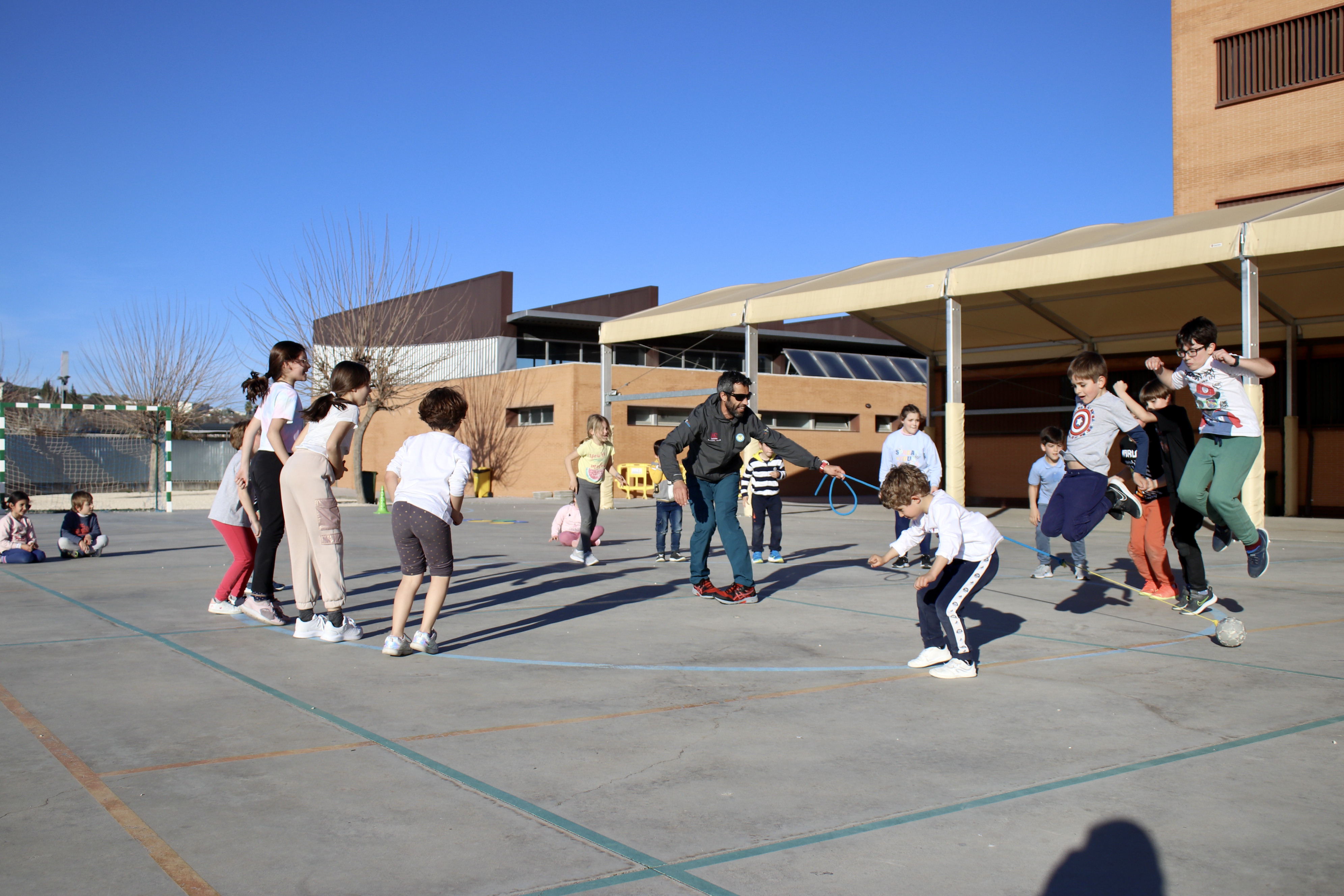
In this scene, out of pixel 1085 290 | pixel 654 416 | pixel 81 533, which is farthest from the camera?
pixel 654 416

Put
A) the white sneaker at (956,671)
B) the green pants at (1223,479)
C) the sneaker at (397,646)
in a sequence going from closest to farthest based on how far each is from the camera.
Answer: the white sneaker at (956,671), the sneaker at (397,646), the green pants at (1223,479)

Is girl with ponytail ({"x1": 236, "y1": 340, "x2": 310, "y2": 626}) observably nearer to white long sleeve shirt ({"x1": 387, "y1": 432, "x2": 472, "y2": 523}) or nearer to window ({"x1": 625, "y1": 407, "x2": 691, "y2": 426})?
white long sleeve shirt ({"x1": 387, "y1": 432, "x2": 472, "y2": 523})

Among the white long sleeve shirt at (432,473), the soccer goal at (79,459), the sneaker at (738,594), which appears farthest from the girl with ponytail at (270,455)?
the soccer goal at (79,459)

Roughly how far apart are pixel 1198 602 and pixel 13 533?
11085 mm

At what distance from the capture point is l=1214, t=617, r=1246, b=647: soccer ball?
225 inches

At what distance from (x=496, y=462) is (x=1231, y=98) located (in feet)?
73.2

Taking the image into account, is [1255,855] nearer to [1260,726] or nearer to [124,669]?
[1260,726]

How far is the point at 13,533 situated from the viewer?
10586 mm


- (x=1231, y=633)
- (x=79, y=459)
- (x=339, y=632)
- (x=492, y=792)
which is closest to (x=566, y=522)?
(x=339, y=632)

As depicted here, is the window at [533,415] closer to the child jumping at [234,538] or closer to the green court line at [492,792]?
the child jumping at [234,538]

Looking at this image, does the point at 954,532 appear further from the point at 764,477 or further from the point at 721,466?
the point at 764,477

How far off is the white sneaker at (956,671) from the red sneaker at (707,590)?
9.22ft

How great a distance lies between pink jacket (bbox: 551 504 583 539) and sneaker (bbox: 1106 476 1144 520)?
6904mm

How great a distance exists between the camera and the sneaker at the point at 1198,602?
6.73 meters
